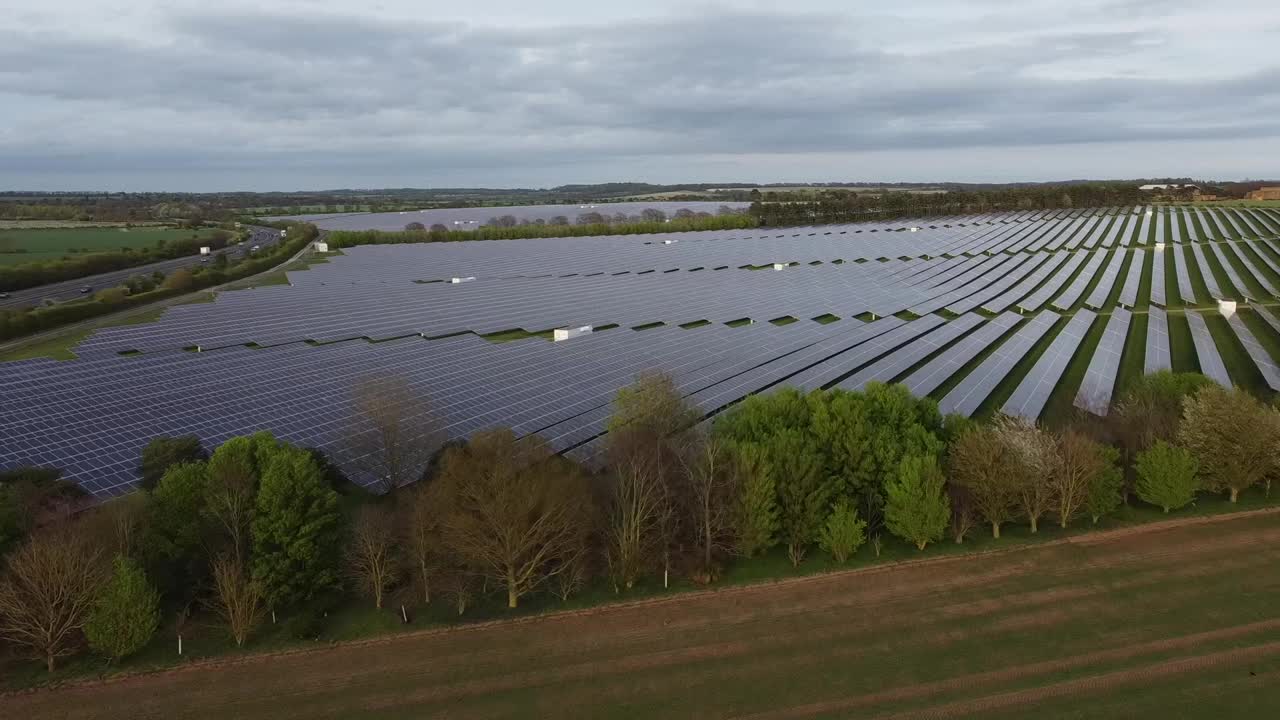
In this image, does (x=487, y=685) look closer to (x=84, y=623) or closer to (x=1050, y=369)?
(x=84, y=623)

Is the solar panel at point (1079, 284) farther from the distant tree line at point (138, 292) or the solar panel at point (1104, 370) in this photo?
the distant tree line at point (138, 292)

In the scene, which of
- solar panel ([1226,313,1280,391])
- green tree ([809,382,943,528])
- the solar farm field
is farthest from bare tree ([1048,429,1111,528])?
solar panel ([1226,313,1280,391])

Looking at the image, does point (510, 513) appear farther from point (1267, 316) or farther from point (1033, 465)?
point (1267, 316)

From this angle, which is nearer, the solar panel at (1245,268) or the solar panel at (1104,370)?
the solar panel at (1104,370)

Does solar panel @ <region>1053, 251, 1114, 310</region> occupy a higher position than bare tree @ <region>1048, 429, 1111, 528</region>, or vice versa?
solar panel @ <region>1053, 251, 1114, 310</region>

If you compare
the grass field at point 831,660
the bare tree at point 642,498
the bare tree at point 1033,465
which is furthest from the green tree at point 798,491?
the bare tree at point 1033,465

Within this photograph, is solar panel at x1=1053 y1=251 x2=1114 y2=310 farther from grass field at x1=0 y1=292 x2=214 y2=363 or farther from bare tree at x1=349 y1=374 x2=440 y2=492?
grass field at x1=0 y1=292 x2=214 y2=363

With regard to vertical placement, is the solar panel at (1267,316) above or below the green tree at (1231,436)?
above
